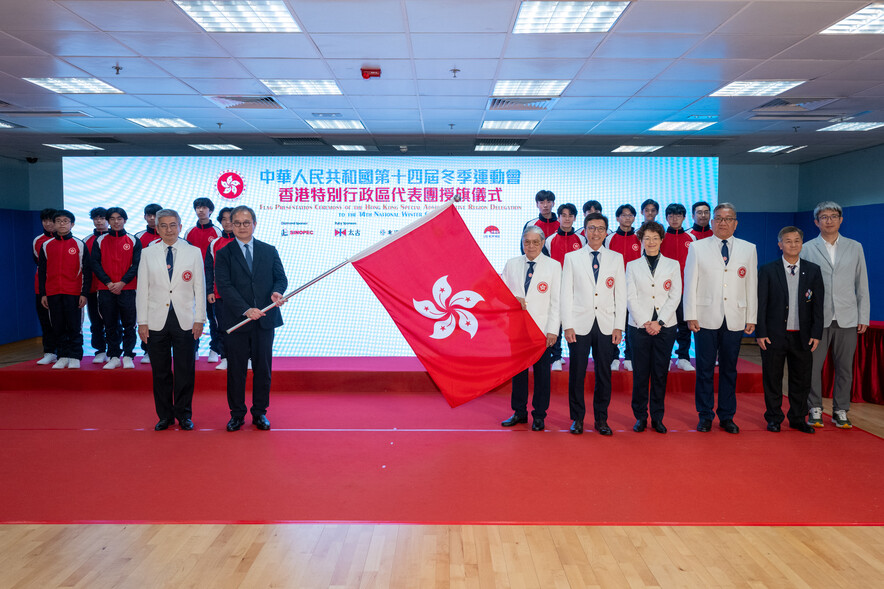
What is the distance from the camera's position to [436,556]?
2.53m

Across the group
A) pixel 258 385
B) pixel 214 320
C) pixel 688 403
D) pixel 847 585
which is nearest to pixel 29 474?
pixel 258 385

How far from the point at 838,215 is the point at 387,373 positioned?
373cm

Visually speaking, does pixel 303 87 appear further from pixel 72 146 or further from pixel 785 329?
pixel 72 146

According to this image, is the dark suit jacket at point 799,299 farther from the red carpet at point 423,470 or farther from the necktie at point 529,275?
the necktie at point 529,275

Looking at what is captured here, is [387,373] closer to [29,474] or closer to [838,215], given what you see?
[29,474]

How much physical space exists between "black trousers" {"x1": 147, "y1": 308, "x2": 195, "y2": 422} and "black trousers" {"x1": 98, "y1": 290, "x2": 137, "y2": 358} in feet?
5.58

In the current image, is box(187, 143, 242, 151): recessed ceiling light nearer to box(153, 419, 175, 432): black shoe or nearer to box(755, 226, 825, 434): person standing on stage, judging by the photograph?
box(153, 419, 175, 432): black shoe

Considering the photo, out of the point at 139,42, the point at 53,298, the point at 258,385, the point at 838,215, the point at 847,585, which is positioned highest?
the point at 139,42

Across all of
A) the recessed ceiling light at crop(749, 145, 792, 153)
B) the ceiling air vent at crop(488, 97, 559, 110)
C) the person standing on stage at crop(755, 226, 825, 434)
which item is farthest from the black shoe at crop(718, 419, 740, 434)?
the recessed ceiling light at crop(749, 145, 792, 153)

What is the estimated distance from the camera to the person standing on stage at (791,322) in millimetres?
4180

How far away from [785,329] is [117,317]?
5588 mm

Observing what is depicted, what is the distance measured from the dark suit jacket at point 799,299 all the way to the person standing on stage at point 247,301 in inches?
131

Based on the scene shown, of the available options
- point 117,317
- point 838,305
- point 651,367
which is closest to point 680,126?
point 838,305

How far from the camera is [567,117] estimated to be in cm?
673
